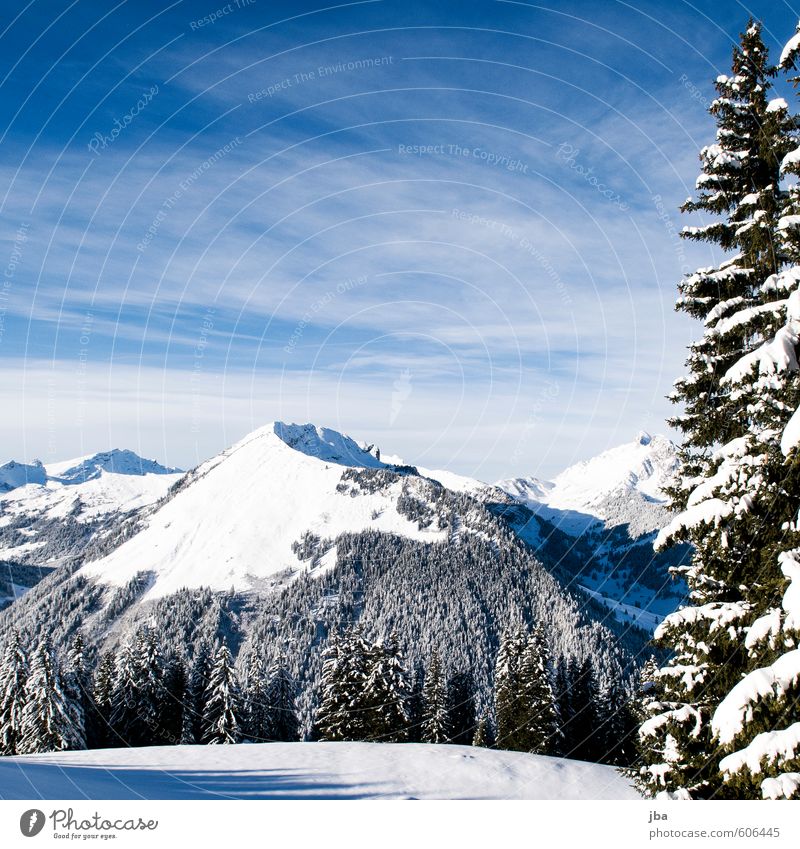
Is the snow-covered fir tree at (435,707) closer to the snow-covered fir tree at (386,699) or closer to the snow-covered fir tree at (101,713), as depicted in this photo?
the snow-covered fir tree at (386,699)

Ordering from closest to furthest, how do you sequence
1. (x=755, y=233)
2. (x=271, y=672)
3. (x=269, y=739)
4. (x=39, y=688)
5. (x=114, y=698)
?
(x=755, y=233) → (x=39, y=688) → (x=114, y=698) → (x=269, y=739) → (x=271, y=672)

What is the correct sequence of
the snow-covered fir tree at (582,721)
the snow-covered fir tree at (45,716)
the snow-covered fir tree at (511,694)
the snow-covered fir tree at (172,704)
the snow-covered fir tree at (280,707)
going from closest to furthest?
1. the snow-covered fir tree at (45,716)
2. the snow-covered fir tree at (511,694)
3. the snow-covered fir tree at (172,704)
4. the snow-covered fir tree at (582,721)
5. the snow-covered fir tree at (280,707)

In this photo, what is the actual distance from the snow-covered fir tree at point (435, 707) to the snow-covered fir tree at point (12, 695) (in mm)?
25912

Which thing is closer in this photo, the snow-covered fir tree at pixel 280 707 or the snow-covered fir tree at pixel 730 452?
the snow-covered fir tree at pixel 730 452

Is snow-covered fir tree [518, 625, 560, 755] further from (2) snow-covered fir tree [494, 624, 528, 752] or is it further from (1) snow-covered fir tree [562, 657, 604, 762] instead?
(1) snow-covered fir tree [562, 657, 604, 762]

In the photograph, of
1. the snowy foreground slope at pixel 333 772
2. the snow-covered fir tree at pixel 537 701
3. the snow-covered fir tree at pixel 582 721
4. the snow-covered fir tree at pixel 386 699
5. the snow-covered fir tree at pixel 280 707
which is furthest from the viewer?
the snow-covered fir tree at pixel 280 707

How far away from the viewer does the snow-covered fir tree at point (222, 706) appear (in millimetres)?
40125

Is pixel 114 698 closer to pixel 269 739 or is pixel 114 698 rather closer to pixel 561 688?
pixel 269 739

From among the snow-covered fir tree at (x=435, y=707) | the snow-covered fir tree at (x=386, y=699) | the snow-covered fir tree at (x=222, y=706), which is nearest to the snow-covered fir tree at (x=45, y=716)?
the snow-covered fir tree at (x=222, y=706)

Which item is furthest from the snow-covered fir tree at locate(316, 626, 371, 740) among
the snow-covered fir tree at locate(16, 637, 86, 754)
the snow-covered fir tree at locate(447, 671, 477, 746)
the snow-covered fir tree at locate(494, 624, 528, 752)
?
the snow-covered fir tree at locate(16, 637, 86, 754)
